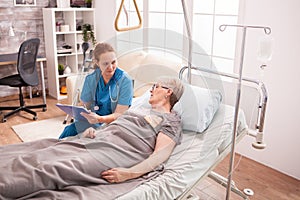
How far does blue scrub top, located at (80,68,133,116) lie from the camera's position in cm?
145

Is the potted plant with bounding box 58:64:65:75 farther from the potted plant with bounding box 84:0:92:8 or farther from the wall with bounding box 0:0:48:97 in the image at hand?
the potted plant with bounding box 84:0:92:8

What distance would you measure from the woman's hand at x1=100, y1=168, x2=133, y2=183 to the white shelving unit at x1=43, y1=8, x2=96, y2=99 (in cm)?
282

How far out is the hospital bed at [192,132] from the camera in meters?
1.52

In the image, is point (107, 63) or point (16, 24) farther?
point (16, 24)

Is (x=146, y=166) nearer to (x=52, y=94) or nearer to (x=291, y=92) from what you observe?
(x=291, y=92)

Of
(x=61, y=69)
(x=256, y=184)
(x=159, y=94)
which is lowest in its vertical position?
(x=256, y=184)

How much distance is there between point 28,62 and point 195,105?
7.92ft

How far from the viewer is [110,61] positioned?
1.40 meters

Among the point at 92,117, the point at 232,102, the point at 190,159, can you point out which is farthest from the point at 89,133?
the point at 232,102

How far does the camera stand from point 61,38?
4.64 meters

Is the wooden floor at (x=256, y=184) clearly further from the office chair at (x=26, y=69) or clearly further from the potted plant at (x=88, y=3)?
the potted plant at (x=88, y=3)

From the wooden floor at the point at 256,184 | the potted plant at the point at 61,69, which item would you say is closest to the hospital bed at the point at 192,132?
the wooden floor at the point at 256,184

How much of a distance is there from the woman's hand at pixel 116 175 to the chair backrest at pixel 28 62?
2.34 metres

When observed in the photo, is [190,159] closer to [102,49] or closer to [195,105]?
[195,105]
